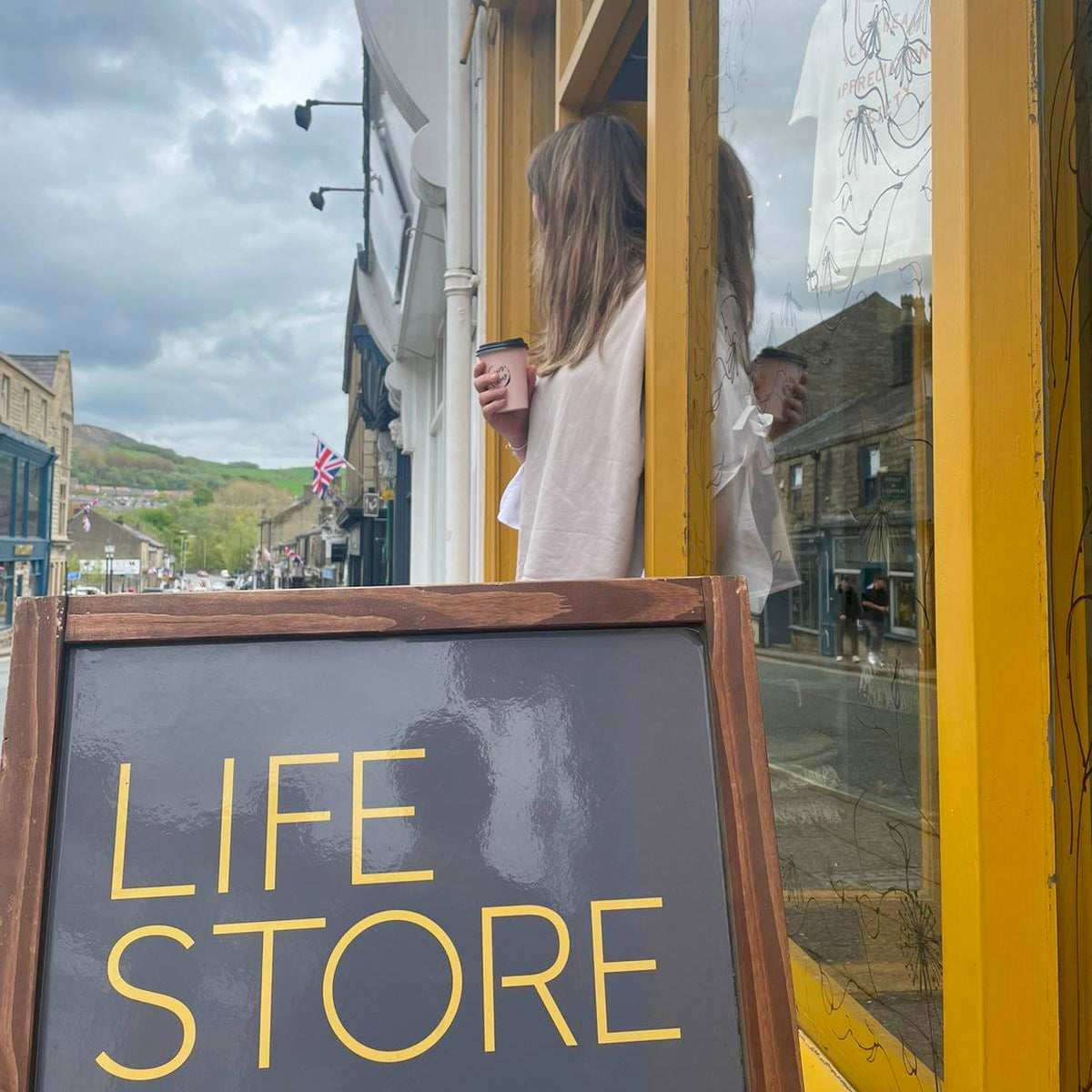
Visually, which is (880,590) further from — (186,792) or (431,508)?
(431,508)

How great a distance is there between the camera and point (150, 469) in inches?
5177

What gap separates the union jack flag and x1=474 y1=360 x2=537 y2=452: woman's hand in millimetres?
19415

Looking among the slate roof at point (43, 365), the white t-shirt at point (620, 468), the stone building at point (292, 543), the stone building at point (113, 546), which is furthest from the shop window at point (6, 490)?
the stone building at point (113, 546)

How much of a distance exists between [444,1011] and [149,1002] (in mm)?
225

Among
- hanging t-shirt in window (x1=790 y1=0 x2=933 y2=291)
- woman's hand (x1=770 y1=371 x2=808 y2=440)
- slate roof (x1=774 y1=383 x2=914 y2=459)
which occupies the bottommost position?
slate roof (x1=774 y1=383 x2=914 y2=459)

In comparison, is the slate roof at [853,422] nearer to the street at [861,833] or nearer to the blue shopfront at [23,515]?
the street at [861,833]

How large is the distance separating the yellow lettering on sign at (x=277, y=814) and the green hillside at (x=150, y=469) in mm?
123529

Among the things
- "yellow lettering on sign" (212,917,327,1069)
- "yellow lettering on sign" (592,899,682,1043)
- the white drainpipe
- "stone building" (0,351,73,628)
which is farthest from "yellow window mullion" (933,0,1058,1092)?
"stone building" (0,351,73,628)

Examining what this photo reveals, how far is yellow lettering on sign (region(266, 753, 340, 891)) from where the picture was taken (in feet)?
2.72

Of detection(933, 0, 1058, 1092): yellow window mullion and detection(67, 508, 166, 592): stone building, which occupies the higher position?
detection(67, 508, 166, 592): stone building

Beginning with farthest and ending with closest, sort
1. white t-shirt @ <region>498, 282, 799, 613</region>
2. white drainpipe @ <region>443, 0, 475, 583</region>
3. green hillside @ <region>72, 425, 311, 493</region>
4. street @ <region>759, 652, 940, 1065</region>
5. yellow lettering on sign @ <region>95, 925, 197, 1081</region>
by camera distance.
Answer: green hillside @ <region>72, 425, 311, 493</region>
white drainpipe @ <region>443, 0, 475, 583</region>
white t-shirt @ <region>498, 282, 799, 613</region>
street @ <region>759, 652, 940, 1065</region>
yellow lettering on sign @ <region>95, 925, 197, 1081</region>

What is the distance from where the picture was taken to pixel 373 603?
91 centimetres

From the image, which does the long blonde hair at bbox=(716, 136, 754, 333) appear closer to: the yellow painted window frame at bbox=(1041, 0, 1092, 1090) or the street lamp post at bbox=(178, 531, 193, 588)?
the yellow painted window frame at bbox=(1041, 0, 1092, 1090)

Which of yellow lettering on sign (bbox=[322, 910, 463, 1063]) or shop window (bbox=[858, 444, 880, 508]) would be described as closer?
yellow lettering on sign (bbox=[322, 910, 463, 1063])
